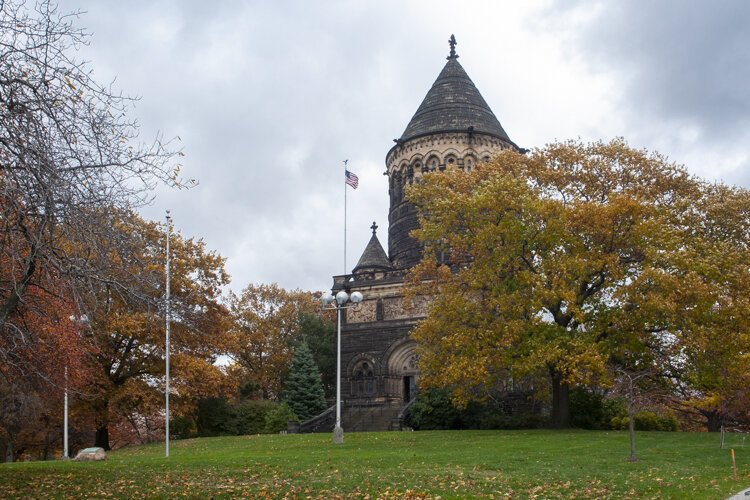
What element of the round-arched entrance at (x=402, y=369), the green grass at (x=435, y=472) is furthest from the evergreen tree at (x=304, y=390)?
the green grass at (x=435, y=472)

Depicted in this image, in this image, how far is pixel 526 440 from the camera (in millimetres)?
24562

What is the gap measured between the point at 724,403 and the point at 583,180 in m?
9.94

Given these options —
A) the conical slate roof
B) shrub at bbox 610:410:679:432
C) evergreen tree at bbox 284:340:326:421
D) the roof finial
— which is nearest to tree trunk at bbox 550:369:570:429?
shrub at bbox 610:410:679:432

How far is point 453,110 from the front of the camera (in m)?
48.8

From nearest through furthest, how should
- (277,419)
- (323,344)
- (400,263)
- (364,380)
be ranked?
(277,419) → (364,380) → (400,263) → (323,344)

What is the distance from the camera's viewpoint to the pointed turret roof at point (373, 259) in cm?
4822

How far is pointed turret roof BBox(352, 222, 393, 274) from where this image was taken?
158 ft

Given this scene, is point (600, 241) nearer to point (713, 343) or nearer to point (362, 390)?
point (713, 343)

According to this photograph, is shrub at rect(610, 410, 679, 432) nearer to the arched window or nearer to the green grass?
the green grass

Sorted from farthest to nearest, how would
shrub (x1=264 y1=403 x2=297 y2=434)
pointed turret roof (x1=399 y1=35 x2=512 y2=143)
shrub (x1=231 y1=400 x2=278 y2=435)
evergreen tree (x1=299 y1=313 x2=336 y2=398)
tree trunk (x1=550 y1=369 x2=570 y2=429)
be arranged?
evergreen tree (x1=299 y1=313 x2=336 y2=398)
pointed turret roof (x1=399 y1=35 x2=512 y2=143)
shrub (x1=231 y1=400 x2=278 y2=435)
shrub (x1=264 y1=403 x2=297 y2=434)
tree trunk (x1=550 y1=369 x2=570 y2=429)

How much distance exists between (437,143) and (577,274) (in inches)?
872

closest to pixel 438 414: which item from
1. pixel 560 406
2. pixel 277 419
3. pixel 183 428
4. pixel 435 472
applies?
pixel 560 406

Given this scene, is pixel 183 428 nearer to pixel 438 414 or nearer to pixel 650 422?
pixel 438 414

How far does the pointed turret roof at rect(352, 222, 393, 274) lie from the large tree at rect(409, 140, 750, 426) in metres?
16.4
